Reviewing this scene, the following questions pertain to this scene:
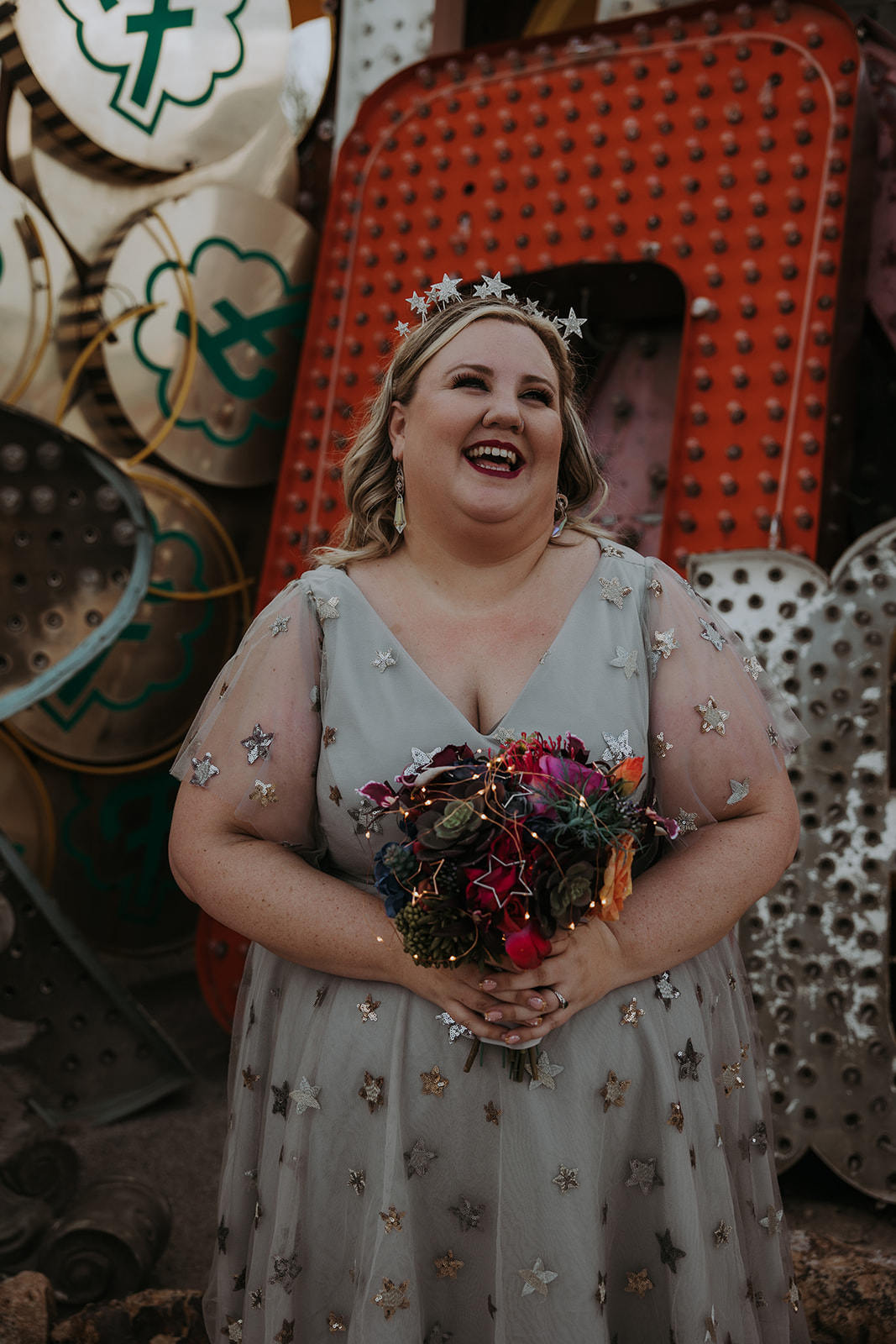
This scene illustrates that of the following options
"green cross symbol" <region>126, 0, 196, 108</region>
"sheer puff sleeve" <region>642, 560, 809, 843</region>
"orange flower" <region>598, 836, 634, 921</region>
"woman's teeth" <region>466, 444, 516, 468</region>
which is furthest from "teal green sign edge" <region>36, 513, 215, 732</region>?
"orange flower" <region>598, 836, 634, 921</region>

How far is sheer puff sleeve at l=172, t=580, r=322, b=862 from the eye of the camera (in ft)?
5.24

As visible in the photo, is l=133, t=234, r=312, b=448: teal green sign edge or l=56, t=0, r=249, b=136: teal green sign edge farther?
l=133, t=234, r=312, b=448: teal green sign edge

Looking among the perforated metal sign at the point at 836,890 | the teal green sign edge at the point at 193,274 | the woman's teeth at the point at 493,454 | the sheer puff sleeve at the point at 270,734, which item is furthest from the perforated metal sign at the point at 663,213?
the sheer puff sleeve at the point at 270,734

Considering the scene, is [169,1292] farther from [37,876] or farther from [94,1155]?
[37,876]

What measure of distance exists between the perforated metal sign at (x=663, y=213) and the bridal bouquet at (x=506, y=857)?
6.58 ft

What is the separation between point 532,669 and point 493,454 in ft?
1.11

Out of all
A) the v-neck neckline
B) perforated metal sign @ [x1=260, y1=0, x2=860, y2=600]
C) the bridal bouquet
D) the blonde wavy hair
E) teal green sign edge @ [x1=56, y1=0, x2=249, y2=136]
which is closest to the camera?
the bridal bouquet

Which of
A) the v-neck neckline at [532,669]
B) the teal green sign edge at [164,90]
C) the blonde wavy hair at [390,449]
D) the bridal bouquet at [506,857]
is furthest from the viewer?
the teal green sign edge at [164,90]

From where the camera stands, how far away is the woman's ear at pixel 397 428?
1.77 meters

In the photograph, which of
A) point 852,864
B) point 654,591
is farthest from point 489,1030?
point 852,864

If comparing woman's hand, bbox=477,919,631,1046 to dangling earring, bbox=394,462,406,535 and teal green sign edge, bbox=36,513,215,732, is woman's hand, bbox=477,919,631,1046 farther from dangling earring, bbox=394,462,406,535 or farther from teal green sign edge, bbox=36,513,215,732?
teal green sign edge, bbox=36,513,215,732

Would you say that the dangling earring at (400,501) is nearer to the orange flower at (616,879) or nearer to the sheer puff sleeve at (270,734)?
the sheer puff sleeve at (270,734)

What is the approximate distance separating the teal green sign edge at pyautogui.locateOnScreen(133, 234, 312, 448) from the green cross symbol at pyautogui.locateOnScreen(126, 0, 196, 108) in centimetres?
59

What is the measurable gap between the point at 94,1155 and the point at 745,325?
126 inches
